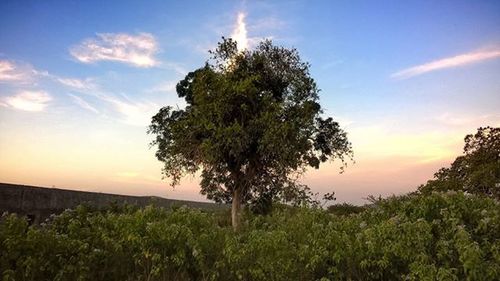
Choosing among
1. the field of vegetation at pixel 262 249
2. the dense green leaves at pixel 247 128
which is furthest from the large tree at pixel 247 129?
the field of vegetation at pixel 262 249

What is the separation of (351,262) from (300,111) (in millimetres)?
19267

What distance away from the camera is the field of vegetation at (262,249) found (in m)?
7.65

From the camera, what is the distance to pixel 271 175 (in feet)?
93.4

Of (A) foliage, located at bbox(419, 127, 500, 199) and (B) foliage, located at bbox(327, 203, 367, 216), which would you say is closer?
(A) foliage, located at bbox(419, 127, 500, 199)

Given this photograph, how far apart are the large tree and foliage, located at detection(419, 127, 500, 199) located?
5891 mm

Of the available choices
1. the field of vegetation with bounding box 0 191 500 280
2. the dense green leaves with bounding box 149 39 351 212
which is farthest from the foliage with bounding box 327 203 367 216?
the field of vegetation with bounding box 0 191 500 280

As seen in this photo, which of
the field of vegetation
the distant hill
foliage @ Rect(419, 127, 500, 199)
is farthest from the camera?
foliage @ Rect(419, 127, 500, 199)

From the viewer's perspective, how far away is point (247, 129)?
25938mm

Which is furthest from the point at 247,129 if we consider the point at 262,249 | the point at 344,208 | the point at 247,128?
the point at 262,249

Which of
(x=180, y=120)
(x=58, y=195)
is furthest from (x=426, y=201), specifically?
(x=180, y=120)

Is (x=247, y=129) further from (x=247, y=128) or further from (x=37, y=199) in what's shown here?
(x=37, y=199)

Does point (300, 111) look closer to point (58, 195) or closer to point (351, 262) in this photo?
point (58, 195)

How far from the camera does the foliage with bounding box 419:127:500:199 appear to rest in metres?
26.7

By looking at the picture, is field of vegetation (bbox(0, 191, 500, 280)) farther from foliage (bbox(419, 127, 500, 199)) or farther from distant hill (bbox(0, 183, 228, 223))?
foliage (bbox(419, 127, 500, 199))
